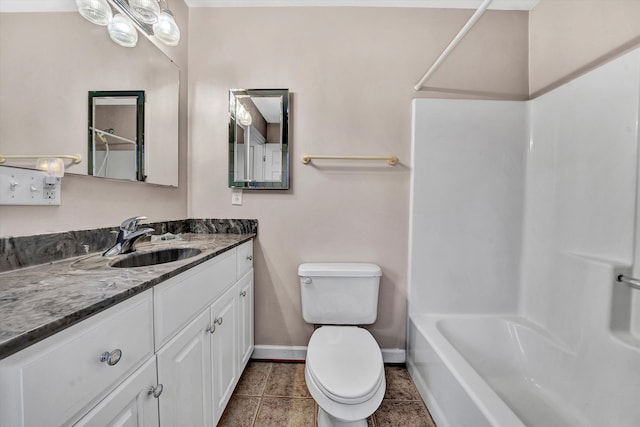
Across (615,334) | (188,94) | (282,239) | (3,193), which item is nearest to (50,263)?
(3,193)

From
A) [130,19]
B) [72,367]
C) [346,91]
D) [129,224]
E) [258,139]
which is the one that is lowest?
[72,367]

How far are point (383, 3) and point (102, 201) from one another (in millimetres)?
1984

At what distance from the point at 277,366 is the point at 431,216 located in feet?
4.62

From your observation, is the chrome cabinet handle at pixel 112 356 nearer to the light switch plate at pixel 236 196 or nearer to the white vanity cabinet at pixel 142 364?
the white vanity cabinet at pixel 142 364

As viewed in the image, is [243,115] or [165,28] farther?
[243,115]

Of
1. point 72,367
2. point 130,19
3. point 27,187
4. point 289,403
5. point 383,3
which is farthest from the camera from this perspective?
point 383,3

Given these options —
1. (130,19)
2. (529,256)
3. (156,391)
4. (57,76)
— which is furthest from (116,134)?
(529,256)

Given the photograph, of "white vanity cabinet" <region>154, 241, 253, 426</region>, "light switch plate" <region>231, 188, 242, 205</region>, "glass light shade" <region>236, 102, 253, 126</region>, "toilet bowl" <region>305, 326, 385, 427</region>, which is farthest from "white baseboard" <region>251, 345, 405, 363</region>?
"glass light shade" <region>236, 102, 253, 126</region>

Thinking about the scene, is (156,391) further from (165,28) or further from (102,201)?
(165,28)

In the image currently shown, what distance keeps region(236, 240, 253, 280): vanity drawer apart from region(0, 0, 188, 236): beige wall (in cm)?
52

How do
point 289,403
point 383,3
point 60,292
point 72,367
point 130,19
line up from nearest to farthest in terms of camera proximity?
1. point 72,367
2. point 60,292
3. point 130,19
4. point 289,403
5. point 383,3

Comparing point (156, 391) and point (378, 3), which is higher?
point (378, 3)

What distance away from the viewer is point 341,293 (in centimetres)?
149

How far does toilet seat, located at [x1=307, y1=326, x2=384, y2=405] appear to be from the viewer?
3.14 ft
